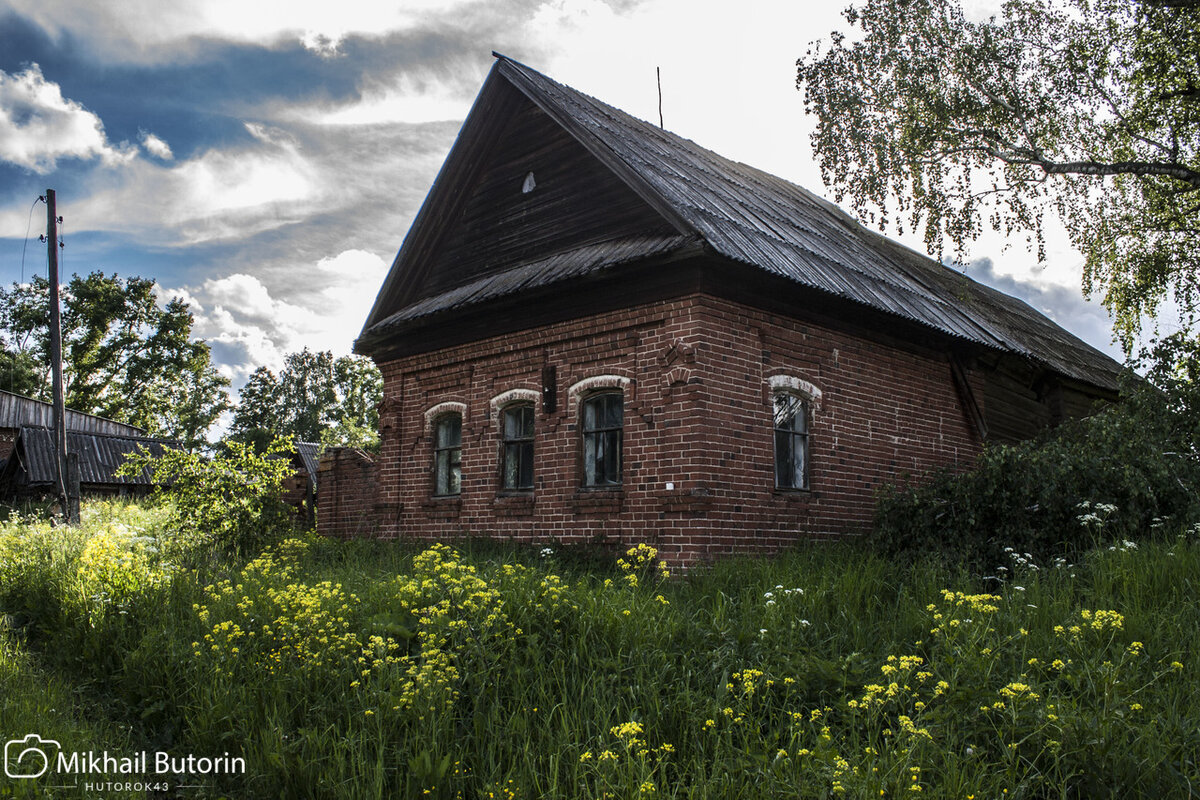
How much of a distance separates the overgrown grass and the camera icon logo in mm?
133

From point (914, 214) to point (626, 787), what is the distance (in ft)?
40.2

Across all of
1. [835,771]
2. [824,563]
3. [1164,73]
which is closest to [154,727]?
[835,771]

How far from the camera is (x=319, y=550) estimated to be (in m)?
11.6

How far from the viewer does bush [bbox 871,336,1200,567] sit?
25.7 feet

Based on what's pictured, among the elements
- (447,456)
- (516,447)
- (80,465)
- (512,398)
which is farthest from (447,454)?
(80,465)

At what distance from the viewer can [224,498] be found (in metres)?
12.2

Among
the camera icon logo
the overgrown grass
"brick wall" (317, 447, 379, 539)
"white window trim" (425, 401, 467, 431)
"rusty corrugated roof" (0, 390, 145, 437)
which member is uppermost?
"rusty corrugated roof" (0, 390, 145, 437)

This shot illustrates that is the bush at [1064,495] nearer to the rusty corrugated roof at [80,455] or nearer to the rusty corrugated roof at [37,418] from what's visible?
the rusty corrugated roof at [80,455]

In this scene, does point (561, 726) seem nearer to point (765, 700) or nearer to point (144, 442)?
point (765, 700)

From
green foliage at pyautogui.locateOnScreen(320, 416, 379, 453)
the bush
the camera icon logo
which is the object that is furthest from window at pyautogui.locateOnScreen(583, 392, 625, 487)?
green foliage at pyautogui.locateOnScreen(320, 416, 379, 453)

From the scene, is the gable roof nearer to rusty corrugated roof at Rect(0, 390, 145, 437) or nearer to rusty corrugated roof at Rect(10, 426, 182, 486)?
rusty corrugated roof at Rect(10, 426, 182, 486)

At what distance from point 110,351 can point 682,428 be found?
43180 mm

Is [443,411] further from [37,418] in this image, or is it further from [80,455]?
[37,418]

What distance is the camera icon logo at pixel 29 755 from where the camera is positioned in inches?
182
